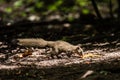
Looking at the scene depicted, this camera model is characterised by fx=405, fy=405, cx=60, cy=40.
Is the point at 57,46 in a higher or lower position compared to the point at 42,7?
lower

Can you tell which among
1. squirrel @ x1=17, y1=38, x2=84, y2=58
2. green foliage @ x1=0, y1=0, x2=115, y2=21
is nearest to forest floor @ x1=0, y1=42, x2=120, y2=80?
squirrel @ x1=17, y1=38, x2=84, y2=58

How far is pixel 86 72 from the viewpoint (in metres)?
4.93

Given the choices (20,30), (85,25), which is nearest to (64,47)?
(20,30)

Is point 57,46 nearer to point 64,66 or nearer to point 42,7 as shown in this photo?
point 64,66

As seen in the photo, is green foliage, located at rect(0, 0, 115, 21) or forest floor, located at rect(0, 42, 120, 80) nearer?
forest floor, located at rect(0, 42, 120, 80)

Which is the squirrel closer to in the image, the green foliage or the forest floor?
the forest floor

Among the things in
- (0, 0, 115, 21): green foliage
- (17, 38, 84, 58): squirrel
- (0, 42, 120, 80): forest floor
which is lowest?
(0, 42, 120, 80): forest floor

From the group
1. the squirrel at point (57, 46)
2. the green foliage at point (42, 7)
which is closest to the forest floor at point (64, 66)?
the squirrel at point (57, 46)

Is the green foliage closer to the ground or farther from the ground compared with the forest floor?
farther from the ground

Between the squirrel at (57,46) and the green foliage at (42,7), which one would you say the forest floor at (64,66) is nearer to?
the squirrel at (57,46)

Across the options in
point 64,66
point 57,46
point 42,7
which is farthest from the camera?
point 42,7

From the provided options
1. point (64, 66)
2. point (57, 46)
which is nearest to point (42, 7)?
point (57, 46)

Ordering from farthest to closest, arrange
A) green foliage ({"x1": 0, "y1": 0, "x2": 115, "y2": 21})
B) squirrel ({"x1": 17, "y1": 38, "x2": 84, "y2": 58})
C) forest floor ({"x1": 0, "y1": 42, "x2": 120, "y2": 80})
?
green foliage ({"x1": 0, "y1": 0, "x2": 115, "y2": 21}) < squirrel ({"x1": 17, "y1": 38, "x2": 84, "y2": 58}) < forest floor ({"x1": 0, "y1": 42, "x2": 120, "y2": 80})

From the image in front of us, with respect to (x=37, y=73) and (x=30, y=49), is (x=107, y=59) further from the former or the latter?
(x=30, y=49)
